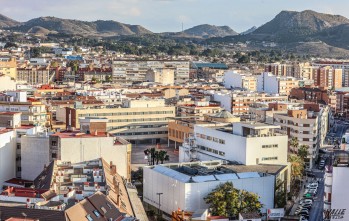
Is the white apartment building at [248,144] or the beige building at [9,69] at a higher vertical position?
the beige building at [9,69]

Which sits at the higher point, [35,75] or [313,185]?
[35,75]

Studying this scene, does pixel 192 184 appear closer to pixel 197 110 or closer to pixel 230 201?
pixel 230 201

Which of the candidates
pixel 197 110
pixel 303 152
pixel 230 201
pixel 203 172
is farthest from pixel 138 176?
pixel 197 110

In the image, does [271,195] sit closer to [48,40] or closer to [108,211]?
[108,211]

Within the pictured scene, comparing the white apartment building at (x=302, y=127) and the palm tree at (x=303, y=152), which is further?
the white apartment building at (x=302, y=127)

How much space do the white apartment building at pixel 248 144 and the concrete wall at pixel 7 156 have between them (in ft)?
33.0

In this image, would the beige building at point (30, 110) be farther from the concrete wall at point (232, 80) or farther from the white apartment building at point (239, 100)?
the concrete wall at point (232, 80)

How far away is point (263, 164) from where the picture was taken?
34625 millimetres

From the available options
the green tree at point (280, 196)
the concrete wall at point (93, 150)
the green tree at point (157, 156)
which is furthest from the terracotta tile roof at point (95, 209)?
the green tree at point (157, 156)

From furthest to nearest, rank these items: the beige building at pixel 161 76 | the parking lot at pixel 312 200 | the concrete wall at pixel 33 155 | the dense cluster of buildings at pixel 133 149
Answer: the beige building at pixel 161 76 → the concrete wall at pixel 33 155 → the parking lot at pixel 312 200 → the dense cluster of buildings at pixel 133 149

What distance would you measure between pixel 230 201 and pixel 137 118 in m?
25.7

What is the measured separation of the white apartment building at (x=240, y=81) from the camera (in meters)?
79.5

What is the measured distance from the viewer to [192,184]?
95.7 ft

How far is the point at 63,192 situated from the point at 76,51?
116 meters
